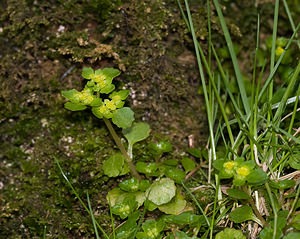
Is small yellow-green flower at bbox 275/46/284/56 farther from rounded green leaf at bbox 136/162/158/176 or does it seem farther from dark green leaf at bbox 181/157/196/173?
rounded green leaf at bbox 136/162/158/176

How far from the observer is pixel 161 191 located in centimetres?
142

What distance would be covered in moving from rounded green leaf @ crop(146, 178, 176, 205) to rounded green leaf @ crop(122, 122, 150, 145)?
0.71 ft

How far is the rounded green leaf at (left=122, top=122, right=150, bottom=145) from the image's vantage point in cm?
156

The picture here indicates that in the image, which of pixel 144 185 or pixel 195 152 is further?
pixel 195 152

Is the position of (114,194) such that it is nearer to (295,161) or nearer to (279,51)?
(295,161)

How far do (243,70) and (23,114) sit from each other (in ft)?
3.89

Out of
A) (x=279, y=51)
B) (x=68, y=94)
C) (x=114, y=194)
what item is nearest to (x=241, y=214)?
(x=114, y=194)

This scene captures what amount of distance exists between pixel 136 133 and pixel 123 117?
0.22m

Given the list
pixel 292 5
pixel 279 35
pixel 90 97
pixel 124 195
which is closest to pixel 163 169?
pixel 124 195

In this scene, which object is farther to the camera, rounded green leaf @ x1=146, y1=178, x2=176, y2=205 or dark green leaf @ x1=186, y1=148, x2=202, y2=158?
dark green leaf @ x1=186, y1=148, x2=202, y2=158

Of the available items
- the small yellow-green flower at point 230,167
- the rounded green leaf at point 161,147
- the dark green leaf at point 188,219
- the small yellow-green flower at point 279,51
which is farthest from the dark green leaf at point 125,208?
the small yellow-green flower at point 279,51

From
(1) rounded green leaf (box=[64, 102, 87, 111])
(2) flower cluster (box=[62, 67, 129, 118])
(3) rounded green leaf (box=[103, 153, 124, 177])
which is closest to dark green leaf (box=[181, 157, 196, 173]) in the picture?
(3) rounded green leaf (box=[103, 153, 124, 177])

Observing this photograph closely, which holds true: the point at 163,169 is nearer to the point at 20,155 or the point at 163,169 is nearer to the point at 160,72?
→ the point at 160,72

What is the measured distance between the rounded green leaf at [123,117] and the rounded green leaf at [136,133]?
198 millimetres
